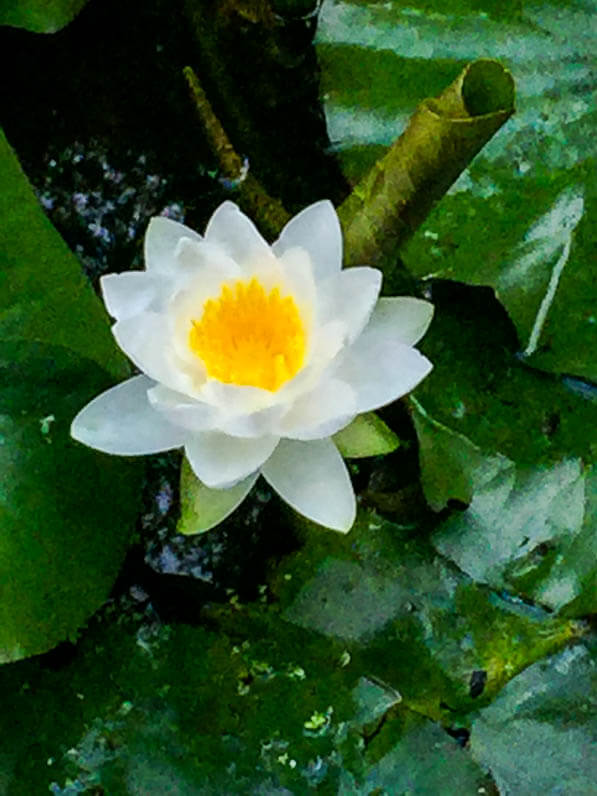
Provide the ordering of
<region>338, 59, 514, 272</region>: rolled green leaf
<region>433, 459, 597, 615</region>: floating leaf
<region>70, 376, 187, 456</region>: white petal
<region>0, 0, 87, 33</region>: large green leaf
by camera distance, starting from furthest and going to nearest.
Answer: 1. <region>0, 0, 87, 33</region>: large green leaf
2. <region>433, 459, 597, 615</region>: floating leaf
3. <region>70, 376, 187, 456</region>: white petal
4. <region>338, 59, 514, 272</region>: rolled green leaf

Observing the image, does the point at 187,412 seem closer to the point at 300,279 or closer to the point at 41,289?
the point at 300,279

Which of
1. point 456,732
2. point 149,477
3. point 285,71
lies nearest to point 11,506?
point 149,477

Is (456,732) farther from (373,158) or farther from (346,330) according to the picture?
(373,158)

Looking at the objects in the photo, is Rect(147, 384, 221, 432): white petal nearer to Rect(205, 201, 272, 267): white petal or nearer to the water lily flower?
the water lily flower

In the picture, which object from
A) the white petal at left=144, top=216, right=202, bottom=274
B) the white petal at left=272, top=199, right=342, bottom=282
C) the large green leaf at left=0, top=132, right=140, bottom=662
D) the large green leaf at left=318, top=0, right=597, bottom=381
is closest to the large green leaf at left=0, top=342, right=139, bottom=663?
the large green leaf at left=0, top=132, right=140, bottom=662

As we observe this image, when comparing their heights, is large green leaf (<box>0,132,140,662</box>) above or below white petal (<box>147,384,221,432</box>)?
below

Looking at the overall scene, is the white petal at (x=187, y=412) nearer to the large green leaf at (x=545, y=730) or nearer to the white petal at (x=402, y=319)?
the white petal at (x=402, y=319)

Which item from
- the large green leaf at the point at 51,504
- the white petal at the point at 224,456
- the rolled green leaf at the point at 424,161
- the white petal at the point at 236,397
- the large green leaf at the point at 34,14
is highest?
the rolled green leaf at the point at 424,161

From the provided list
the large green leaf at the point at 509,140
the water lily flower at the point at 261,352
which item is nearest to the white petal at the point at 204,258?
the water lily flower at the point at 261,352
